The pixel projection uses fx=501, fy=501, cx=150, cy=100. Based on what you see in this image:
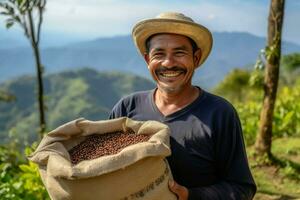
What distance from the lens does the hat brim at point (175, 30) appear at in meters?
2.38

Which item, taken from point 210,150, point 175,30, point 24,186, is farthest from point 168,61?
point 24,186

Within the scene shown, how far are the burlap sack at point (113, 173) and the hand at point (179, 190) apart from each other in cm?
3

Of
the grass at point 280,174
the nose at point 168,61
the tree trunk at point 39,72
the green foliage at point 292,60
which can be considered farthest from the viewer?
the green foliage at point 292,60

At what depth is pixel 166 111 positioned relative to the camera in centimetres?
253

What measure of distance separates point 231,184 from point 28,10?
6.47 meters

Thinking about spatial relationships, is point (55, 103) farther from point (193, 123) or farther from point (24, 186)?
point (193, 123)

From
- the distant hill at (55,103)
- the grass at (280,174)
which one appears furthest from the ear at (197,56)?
the distant hill at (55,103)

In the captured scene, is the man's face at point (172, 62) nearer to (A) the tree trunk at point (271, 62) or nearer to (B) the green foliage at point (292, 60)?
(A) the tree trunk at point (271, 62)

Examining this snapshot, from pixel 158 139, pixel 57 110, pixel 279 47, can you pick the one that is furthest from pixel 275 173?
pixel 57 110

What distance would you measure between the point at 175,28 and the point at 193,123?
18.2 inches

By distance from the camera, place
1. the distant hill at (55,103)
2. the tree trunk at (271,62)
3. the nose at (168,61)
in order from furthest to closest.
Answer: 1. the distant hill at (55,103)
2. the tree trunk at (271,62)
3. the nose at (168,61)

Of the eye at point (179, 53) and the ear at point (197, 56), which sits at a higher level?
the eye at point (179, 53)

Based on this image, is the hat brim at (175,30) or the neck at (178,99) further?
the neck at (178,99)

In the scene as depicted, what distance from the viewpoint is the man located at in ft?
7.79
